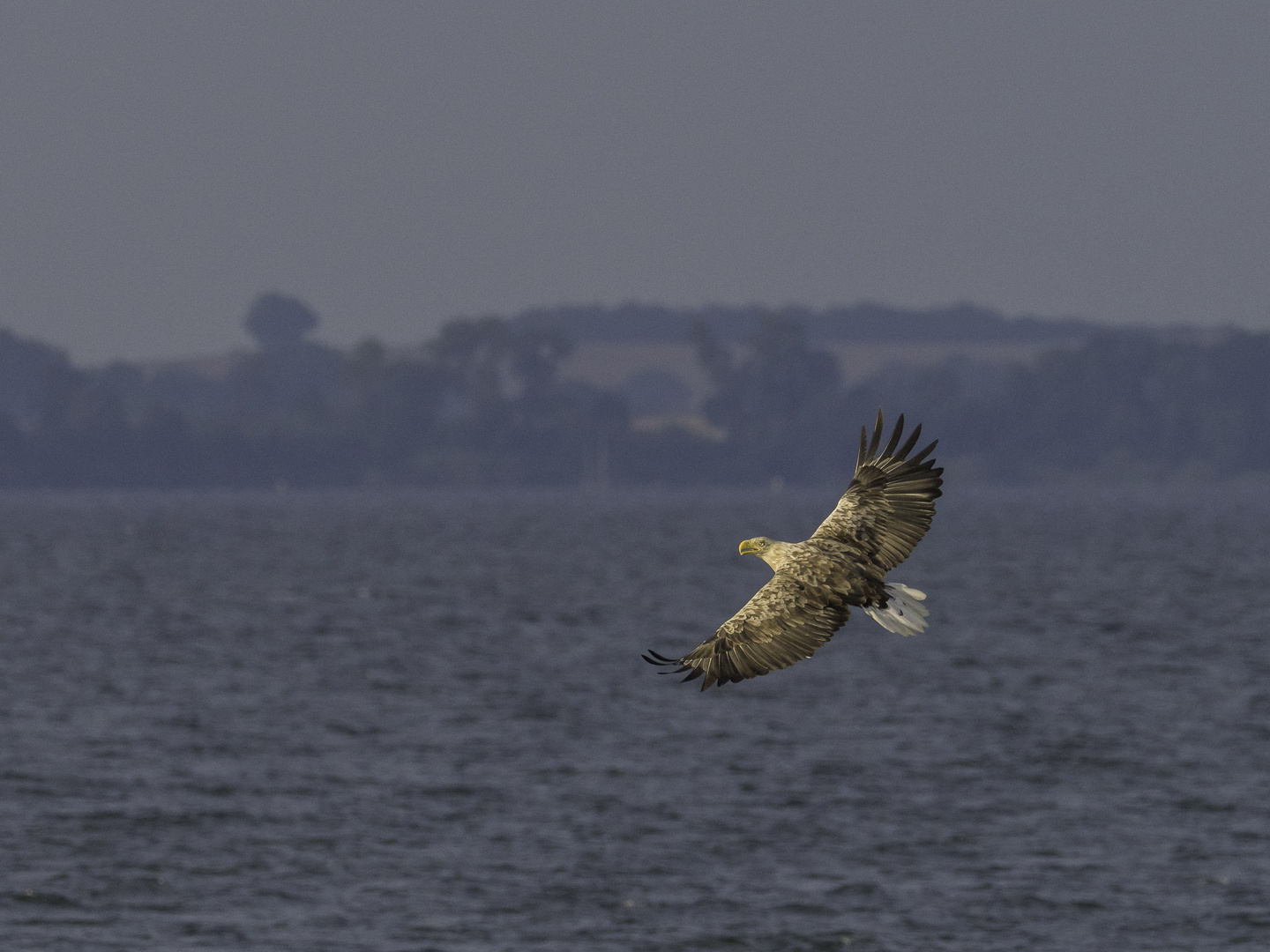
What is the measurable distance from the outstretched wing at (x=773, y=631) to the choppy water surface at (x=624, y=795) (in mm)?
40887

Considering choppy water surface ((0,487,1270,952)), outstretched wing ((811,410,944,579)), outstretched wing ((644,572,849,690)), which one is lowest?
→ choppy water surface ((0,487,1270,952))

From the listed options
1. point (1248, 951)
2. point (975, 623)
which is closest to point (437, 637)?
point (975, 623)

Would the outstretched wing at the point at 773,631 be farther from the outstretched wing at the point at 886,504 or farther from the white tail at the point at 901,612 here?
the outstretched wing at the point at 886,504

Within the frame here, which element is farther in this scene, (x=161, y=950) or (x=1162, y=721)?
(x=1162, y=721)

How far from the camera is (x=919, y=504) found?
56.2 feet

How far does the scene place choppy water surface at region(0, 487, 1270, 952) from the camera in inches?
2306

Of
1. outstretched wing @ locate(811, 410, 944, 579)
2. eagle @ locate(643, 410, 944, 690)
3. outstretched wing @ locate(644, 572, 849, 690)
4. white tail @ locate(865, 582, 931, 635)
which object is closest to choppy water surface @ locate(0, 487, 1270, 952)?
outstretched wing @ locate(811, 410, 944, 579)

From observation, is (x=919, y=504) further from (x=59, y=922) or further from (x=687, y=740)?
(x=687, y=740)

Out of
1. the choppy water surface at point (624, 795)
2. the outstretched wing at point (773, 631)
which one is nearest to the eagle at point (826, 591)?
the outstretched wing at point (773, 631)

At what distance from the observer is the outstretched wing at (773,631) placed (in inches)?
629

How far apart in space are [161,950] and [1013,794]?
39.5 metres

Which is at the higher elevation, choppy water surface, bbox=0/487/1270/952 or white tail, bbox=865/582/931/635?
white tail, bbox=865/582/931/635

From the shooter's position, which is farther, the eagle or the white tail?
the eagle

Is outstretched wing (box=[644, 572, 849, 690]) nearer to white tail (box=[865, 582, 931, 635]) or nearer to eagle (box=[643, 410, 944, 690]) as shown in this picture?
eagle (box=[643, 410, 944, 690])
